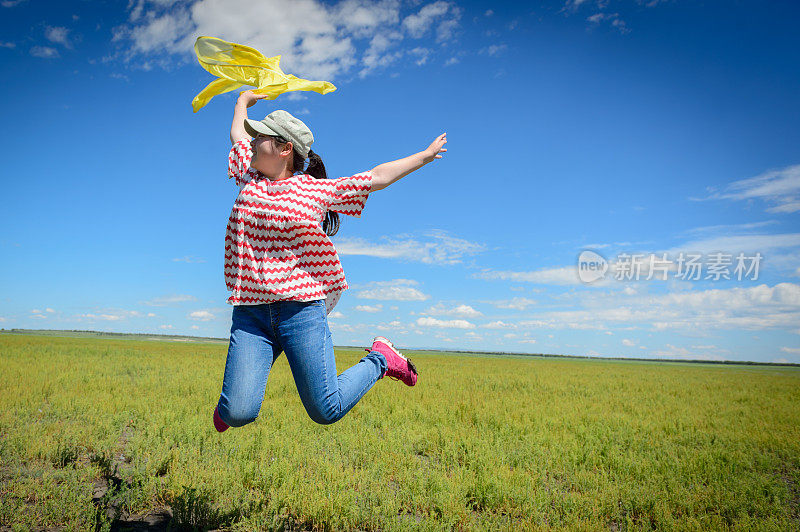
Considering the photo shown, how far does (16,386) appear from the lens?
10.8 meters

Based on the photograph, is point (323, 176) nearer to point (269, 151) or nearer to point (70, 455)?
point (269, 151)

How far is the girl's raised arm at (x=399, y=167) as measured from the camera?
316cm

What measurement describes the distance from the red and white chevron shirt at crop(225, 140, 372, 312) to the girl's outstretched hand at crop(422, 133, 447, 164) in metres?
0.42

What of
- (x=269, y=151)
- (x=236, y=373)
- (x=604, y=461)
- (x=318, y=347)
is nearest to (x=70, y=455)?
(x=236, y=373)

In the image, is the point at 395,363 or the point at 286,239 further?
the point at 395,363

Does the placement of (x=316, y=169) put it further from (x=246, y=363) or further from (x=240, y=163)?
(x=246, y=363)

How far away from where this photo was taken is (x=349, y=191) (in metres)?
3.16

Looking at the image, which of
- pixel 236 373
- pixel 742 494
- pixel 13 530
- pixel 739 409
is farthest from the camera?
Result: pixel 739 409

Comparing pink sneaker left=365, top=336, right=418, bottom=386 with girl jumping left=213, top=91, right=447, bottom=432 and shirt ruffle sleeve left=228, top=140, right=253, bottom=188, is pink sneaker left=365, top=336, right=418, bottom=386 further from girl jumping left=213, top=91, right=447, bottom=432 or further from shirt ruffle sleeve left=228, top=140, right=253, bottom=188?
shirt ruffle sleeve left=228, top=140, right=253, bottom=188

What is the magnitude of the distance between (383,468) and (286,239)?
11.8 ft

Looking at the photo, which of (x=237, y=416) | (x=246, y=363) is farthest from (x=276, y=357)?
(x=237, y=416)

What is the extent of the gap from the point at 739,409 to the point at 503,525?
39.6ft

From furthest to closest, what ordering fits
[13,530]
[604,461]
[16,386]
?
[16,386], [604,461], [13,530]

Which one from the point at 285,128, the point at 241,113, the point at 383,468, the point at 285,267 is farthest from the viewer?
the point at 383,468
